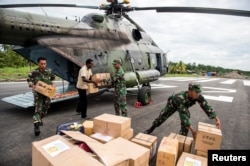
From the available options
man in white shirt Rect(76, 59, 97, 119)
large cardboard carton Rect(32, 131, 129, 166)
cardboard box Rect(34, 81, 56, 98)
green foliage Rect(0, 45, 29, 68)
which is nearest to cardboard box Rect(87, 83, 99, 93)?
man in white shirt Rect(76, 59, 97, 119)

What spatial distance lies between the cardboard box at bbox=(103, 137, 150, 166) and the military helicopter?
11.3 ft

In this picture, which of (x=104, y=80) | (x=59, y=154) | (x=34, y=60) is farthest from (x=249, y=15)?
(x=34, y=60)

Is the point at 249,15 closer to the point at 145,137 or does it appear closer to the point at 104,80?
the point at 145,137

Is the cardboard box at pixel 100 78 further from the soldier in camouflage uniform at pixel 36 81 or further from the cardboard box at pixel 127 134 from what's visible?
the cardboard box at pixel 127 134

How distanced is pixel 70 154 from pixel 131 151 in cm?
87

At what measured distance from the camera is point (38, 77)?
4.50 m

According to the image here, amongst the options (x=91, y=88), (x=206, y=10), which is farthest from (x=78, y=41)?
Result: (x=206, y=10)

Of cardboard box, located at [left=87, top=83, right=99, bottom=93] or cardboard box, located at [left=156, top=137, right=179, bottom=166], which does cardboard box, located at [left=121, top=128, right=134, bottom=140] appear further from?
cardboard box, located at [left=87, top=83, right=99, bottom=93]

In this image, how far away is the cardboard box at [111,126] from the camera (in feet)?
11.1

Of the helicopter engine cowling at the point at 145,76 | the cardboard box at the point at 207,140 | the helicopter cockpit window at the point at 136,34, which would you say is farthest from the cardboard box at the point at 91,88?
the helicopter cockpit window at the point at 136,34

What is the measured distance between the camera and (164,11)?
5.80 metres

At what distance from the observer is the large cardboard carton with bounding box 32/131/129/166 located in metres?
2.14

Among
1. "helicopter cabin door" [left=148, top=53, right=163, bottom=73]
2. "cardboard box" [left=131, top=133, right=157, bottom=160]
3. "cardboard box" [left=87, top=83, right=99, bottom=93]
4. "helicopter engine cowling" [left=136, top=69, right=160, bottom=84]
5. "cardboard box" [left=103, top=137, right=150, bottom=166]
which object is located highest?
"helicopter cabin door" [left=148, top=53, right=163, bottom=73]

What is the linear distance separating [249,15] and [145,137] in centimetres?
315
